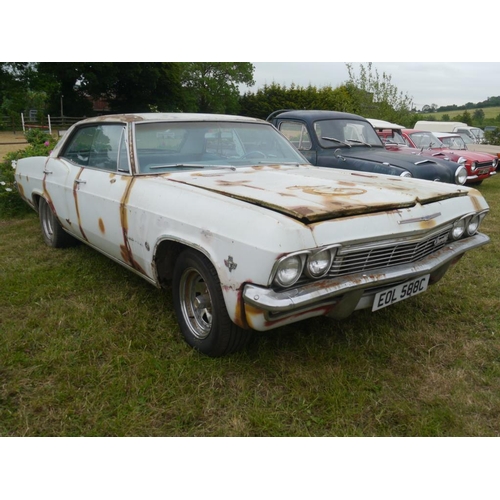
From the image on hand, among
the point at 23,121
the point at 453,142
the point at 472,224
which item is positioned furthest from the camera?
the point at 23,121

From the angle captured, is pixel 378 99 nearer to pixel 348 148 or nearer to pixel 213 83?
pixel 348 148

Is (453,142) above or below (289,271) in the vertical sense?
above

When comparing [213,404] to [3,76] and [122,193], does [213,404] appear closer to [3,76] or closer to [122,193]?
[122,193]

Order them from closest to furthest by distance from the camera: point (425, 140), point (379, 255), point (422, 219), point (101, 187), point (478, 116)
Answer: point (379, 255) → point (422, 219) → point (101, 187) → point (425, 140) → point (478, 116)

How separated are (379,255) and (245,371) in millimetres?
1005

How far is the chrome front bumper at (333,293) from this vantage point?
7.09ft

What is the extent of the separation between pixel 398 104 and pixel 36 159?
1656 cm

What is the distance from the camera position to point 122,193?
3240mm

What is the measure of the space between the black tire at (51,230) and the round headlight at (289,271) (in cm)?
329

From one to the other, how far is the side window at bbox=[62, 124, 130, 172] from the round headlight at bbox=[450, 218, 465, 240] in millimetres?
2282

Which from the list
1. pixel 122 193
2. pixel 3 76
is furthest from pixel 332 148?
pixel 3 76

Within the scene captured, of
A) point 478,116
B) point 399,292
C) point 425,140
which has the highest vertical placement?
point 478,116

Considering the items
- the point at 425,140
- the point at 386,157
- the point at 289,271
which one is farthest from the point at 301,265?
the point at 425,140

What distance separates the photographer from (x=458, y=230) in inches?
122
